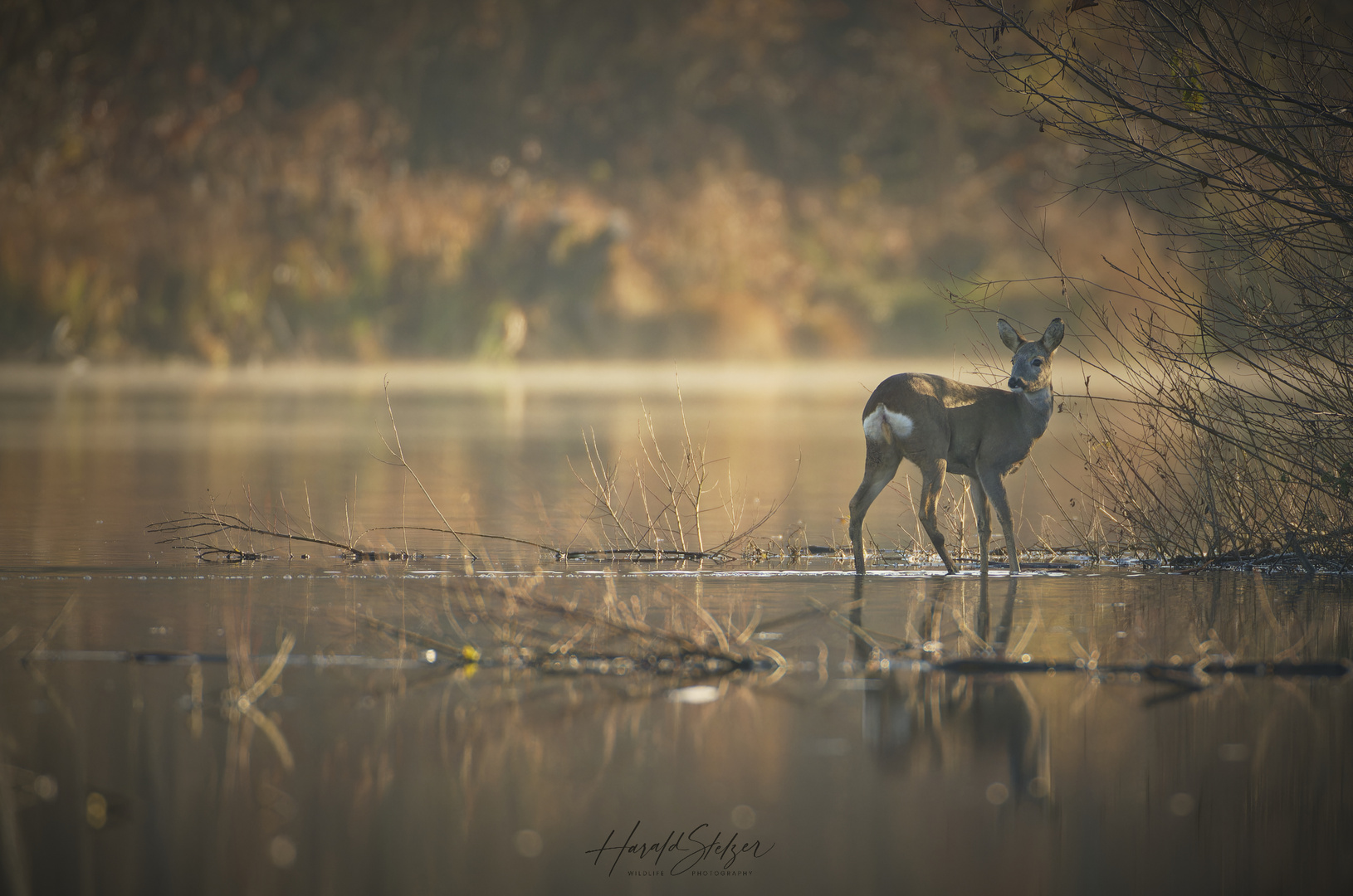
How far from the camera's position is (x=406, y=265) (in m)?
97.9

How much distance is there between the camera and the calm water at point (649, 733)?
536cm

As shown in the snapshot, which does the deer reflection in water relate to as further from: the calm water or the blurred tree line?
the blurred tree line

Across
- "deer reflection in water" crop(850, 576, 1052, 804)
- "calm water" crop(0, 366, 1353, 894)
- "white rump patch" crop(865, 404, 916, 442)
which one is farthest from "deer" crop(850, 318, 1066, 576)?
"deer reflection in water" crop(850, 576, 1052, 804)

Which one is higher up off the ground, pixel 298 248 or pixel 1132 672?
pixel 298 248

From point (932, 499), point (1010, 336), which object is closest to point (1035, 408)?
point (1010, 336)

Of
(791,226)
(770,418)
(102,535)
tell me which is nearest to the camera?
(102,535)

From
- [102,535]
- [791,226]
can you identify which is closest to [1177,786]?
[102,535]

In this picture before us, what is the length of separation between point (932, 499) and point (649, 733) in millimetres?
5018

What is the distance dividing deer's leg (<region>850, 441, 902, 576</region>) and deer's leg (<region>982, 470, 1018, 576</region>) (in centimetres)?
62

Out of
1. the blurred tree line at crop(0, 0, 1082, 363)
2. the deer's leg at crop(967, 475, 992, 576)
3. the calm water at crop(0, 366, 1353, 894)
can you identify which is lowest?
the calm water at crop(0, 366, 1353, 894)

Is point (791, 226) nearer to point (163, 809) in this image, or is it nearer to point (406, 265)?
point (406, 265)

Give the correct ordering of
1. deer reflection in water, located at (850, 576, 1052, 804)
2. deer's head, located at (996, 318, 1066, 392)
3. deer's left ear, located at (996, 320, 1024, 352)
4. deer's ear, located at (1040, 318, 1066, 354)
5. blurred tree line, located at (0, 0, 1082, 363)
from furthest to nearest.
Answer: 1. blurred tree line, located at (0, 0, 1082, 363)
2. deer's left ear, located at (996, 320, 1024, 352)
3. deer's head, located at (996, 318, 1066, 392)
4. deer's ear, located at (1040, 318, 1066, 354)
5. deer reflection in water, located at (850, 576, 1052, 804)

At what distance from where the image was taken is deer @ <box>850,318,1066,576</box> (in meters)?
11.1

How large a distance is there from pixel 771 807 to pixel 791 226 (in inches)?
4555
